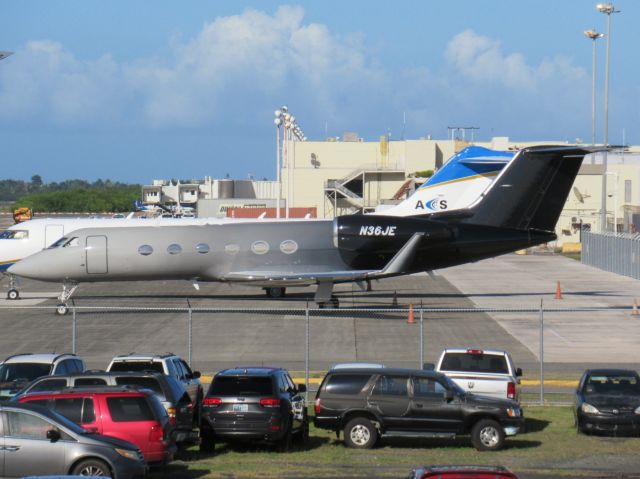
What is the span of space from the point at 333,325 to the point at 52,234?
14.3m

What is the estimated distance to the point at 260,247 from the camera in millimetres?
41469

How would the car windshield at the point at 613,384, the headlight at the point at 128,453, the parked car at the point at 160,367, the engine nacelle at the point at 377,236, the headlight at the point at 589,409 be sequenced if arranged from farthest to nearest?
A: 1. the engine nacelle at the point at 377,236
2. the parked car at the point at 160,367
3. the car windshield at the point at 613,384
4. the headlight at the point at 589,409
5. the headlight at the point at 128,453

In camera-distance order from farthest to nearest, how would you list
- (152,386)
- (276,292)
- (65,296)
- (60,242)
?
(276,292) < (60,242) < (65,296) < (152,386)

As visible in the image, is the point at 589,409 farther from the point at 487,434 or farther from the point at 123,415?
the point at 123,415

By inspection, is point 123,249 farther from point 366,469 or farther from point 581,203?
point 581,203

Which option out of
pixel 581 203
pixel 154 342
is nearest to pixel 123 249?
pixel 154 342

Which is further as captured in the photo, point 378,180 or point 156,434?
point 378,180

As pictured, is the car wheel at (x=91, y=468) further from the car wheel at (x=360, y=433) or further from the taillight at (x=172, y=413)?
the car wheel at (x=360, y=433)

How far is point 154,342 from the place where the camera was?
1291 inches

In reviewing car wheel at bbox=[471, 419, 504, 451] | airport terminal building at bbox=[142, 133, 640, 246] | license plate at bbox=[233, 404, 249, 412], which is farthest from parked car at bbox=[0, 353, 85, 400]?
airport terminal building at bbox=[142, 133, 640, 246]

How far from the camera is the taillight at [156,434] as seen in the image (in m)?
15.8

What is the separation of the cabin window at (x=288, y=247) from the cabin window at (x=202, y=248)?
2765 millimetres

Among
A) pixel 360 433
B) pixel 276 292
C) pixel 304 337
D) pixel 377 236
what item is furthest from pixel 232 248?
pixel 360 433

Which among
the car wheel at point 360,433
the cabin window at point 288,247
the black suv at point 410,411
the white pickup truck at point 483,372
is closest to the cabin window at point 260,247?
the cabin window at point 288,247
